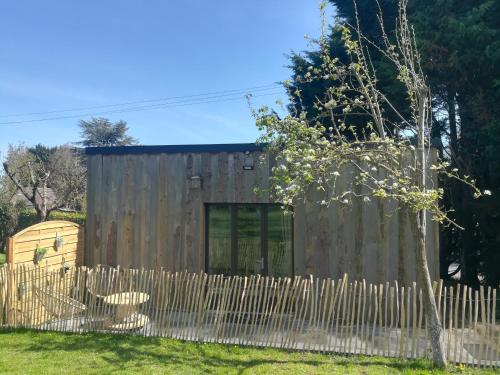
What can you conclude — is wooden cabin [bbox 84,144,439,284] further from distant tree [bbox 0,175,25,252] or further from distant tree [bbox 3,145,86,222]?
distant tree [bbox 3,145,86,222]

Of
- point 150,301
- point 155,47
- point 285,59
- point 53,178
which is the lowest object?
point 150,301

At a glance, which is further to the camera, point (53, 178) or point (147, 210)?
point (53, 178)

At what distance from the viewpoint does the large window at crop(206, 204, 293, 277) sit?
812cm

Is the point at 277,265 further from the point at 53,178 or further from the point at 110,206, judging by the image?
the point at 53,178

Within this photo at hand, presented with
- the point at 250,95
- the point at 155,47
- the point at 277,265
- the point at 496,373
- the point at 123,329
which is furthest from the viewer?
the point at 155,47

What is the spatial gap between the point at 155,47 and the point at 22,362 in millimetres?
13475

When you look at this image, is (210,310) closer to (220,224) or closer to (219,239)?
(219,239)

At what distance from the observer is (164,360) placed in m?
5.36

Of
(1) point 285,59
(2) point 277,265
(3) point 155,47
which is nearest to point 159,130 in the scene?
(3) point 155,47

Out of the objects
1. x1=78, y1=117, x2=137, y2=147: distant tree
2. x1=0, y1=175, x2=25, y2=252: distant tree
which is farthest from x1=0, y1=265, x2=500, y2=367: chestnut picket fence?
x1=78, y1=117, x2=137, y2=147: distant tree

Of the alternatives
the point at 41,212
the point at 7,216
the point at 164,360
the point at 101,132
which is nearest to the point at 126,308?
the point at 164,360

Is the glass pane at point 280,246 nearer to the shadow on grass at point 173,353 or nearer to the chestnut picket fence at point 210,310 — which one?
the chestnut picket fence at point 210,310

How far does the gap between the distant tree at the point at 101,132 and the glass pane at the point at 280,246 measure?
133 feet

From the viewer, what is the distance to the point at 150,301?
6.60 metres
